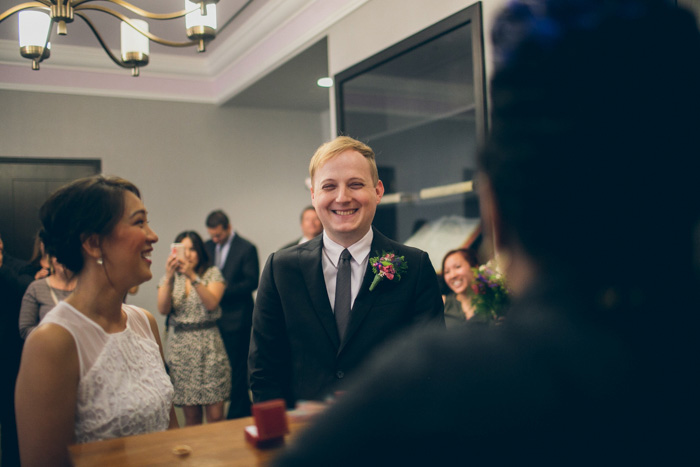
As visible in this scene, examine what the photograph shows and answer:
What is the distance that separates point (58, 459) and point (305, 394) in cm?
61

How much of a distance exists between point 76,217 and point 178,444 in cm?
69

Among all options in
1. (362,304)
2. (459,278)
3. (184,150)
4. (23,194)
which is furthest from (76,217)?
(184,150)

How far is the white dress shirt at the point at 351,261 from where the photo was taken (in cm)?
159

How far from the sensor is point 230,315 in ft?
14.9

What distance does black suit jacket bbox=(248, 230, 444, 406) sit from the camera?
58.8 inches

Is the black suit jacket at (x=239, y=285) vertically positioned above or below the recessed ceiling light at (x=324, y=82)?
below

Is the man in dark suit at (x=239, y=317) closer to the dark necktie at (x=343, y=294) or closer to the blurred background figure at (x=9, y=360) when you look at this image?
the blurred background figure at (x=9, y=360)

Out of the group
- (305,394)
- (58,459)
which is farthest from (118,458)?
(305,394)

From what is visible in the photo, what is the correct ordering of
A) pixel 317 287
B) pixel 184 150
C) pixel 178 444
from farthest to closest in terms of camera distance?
pixel 184 150 → pixel 317 287 → pixel 178 444

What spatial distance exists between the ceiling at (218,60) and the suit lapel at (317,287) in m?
2.68

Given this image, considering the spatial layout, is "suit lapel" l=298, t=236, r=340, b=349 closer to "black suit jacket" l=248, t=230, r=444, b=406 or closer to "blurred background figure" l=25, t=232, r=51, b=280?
"black suit jacket" l=248, t=230, r=444, b=406

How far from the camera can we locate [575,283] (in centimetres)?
43

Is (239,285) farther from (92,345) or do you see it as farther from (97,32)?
(92,345)

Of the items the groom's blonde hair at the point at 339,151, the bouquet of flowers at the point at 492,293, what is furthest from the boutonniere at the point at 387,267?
the bouquet of flowers at the point at 492,293
